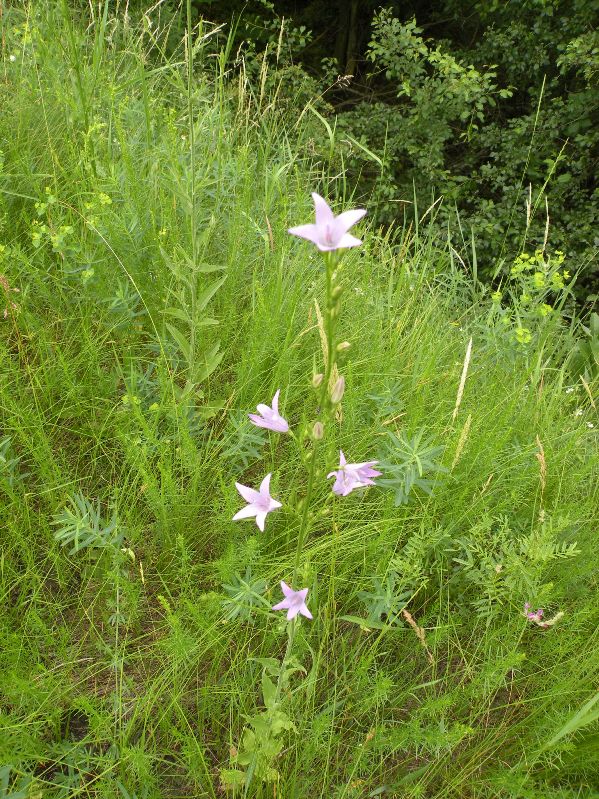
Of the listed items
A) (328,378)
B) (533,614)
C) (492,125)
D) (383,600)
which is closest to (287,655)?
(383,600)

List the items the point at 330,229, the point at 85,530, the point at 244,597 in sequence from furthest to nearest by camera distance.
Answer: the point at 85,530, the point at 244,597, the point at 330,229

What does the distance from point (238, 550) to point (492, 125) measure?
17.8ft

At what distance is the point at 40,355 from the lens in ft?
6.21

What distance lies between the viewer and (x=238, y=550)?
163 cm

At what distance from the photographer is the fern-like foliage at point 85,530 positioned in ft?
4.85

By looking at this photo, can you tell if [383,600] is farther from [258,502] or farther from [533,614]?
[258,502]

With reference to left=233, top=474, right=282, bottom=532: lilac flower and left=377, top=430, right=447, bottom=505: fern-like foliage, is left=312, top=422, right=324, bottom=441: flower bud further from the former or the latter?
left=377, top=430, right=447, bottom=505: fern-like foliage

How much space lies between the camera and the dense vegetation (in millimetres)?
5492

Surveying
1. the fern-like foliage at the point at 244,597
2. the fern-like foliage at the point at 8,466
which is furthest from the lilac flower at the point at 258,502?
the fern-like foliage at the point at 8,466

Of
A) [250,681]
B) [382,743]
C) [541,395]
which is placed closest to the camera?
[382,743]

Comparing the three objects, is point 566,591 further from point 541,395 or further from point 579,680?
point 541,395

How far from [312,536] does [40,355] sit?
931mm

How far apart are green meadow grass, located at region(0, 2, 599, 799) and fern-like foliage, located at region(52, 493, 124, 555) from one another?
0.03 meters

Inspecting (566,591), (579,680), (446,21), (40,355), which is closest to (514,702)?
(579,680)
